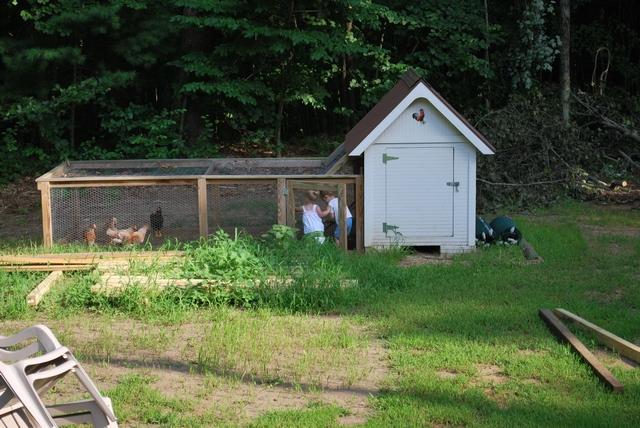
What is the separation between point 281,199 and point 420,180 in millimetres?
1942

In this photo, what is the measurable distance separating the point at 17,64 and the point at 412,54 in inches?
350

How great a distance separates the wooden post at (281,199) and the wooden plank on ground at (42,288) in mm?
3119

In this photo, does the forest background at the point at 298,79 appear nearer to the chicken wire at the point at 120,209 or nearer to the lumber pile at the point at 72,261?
the chicken wire at the point at 120,209

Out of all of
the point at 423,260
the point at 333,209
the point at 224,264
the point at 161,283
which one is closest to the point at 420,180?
the point at 423,260

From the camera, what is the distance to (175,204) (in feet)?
37.5

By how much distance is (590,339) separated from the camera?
7.24 meters

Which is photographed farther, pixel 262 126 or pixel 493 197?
pixel 262 126

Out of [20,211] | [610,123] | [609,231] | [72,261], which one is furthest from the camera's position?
[610,123]

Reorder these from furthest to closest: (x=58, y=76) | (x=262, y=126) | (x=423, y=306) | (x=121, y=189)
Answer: (x=262, y=126), (x=58, y=76), (x=121, y=189), (x=423, y=306)

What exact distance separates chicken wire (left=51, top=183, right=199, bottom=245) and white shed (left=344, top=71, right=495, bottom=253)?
2419mm

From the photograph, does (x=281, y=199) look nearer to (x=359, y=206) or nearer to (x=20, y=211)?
(x=359, y=206)

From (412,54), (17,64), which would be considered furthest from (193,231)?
(412,54)

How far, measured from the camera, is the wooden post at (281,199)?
11.3 m

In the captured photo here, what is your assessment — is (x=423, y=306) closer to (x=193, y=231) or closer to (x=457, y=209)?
(x=457, y=209)
